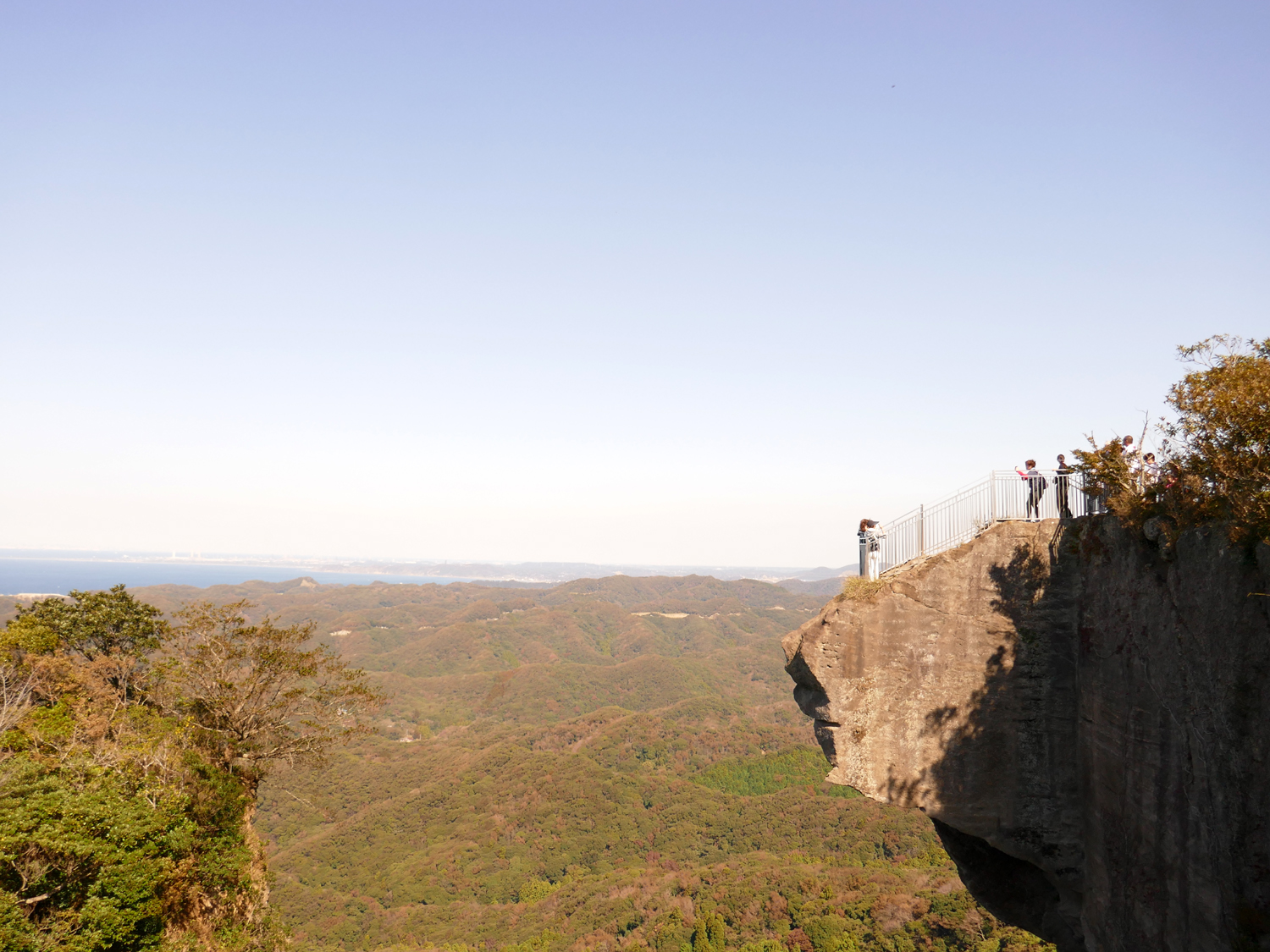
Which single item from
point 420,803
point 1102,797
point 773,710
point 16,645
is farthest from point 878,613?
point 773,710

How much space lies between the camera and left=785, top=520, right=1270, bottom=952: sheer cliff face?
1151 centimetres

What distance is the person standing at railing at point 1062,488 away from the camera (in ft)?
49.0

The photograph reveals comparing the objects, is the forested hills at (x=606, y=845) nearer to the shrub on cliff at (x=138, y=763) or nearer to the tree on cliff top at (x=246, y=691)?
the tree on cliff top at (x=246, y=691)

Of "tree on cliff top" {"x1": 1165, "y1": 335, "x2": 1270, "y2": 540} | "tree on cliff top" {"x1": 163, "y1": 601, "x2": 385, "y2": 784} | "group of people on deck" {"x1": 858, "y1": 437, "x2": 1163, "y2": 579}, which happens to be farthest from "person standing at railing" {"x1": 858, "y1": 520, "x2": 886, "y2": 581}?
"tree on cliff top" {"x1": 163, "y1": 601, "x2": 385, "y2": 784}

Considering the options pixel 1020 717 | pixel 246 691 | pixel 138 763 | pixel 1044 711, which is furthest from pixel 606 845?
pixel 1044 711

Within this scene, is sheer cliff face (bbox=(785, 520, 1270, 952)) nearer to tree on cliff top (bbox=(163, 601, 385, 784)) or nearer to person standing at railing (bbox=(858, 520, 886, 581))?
person standing at railing (bbox=(858, 520, 886, 581))

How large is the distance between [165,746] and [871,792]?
1704 cm

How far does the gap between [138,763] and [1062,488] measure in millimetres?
22273

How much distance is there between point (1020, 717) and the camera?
14656 millimetres

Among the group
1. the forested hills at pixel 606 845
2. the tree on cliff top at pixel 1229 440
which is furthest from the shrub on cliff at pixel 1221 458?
the forested hills at pixel 606 845

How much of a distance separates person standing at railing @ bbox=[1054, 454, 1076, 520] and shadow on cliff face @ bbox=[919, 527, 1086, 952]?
1.55 ft

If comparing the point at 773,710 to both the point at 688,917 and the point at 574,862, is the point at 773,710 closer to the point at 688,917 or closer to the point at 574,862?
the point at 574,862

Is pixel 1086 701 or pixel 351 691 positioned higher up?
pixel 1086 701

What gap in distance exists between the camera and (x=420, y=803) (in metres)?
93.2
